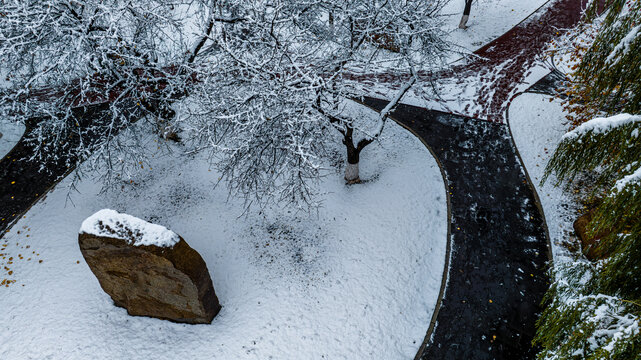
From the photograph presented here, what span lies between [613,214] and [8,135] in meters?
18.4

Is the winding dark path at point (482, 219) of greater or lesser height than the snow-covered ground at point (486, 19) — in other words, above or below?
below

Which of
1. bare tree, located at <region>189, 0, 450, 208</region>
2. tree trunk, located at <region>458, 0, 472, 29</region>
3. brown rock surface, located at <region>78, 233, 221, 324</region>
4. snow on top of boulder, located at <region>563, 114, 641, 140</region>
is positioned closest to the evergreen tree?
snow on top of boulder, located at <region>563, 114, 641, 140</region>

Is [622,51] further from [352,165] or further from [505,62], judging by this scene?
[505,62]

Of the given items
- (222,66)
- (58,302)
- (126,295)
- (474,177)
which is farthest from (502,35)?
(58,302)

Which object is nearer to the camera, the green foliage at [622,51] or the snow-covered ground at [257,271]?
the green foliage at [622,51]

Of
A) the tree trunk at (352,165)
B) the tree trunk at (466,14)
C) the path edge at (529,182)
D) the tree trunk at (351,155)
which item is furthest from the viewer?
the tree trunk at (466,14)

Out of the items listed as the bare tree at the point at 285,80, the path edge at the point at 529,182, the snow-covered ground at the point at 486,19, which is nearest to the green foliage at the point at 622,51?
the bare tree at the point at 285,80

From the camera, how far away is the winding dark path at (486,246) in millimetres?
8180

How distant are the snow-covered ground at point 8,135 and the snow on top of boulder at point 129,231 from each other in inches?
343

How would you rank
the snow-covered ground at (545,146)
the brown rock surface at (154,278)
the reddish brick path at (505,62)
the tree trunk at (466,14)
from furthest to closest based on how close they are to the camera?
the tree trunk at (466,14)
the reddish brick path at (505,62)
the snow-covered ground at (545,146)
the brown rock surface at (154,278)

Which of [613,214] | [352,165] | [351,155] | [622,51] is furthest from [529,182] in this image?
[613,214]

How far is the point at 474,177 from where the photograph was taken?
11.8 meters

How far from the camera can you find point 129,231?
7.51m

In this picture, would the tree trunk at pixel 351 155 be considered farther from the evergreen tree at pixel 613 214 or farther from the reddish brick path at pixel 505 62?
the evergreen tree at pixel 613 214
